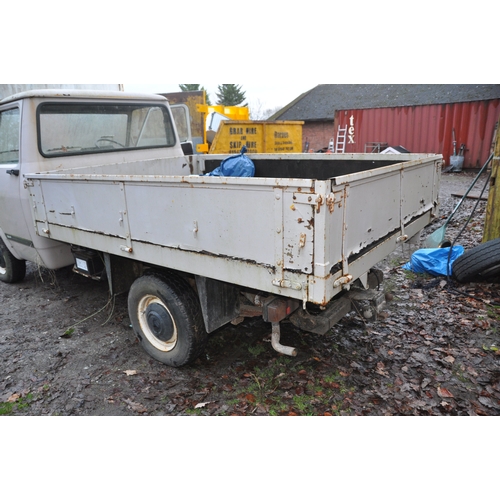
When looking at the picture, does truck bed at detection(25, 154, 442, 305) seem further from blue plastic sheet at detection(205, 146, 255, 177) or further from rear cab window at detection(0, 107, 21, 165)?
blue plastic sheet at detection(205, 146, 255, 177)

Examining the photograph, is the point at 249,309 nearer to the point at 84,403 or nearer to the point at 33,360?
the point at 84,403

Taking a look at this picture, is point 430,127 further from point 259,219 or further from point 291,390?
point 259,219

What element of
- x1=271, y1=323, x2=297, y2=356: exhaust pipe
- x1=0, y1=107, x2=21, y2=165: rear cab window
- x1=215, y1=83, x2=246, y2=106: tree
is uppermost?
x1=215, y1=83, x2=246, y2=106: tree

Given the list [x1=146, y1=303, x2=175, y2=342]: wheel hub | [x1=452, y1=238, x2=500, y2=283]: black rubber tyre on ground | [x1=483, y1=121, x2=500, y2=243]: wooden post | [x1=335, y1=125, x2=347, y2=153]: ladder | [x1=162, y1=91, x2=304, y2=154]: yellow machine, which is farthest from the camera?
[x1=335, y1=125, x2=347, y2=153]: ladder

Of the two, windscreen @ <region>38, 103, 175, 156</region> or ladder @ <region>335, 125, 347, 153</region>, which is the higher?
windscreen @ <region>38, 103, 175, 156</region>

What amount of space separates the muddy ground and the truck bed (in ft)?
3.39

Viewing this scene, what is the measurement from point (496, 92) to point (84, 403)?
813 inches

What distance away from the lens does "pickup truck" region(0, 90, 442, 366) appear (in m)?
2.57

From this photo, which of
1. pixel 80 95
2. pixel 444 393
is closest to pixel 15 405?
pixel 80 95

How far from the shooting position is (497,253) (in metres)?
4.79

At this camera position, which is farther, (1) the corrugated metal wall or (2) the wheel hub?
(1) the corrugated metal wall

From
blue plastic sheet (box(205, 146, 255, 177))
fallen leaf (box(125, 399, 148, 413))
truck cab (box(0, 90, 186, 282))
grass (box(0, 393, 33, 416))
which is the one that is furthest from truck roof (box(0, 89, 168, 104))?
fallen leaf (box(125, 399, 148, 413))

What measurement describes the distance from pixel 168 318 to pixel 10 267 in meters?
3.31

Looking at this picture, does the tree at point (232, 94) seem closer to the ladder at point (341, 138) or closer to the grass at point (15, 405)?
the ladder at point (341, 138)
